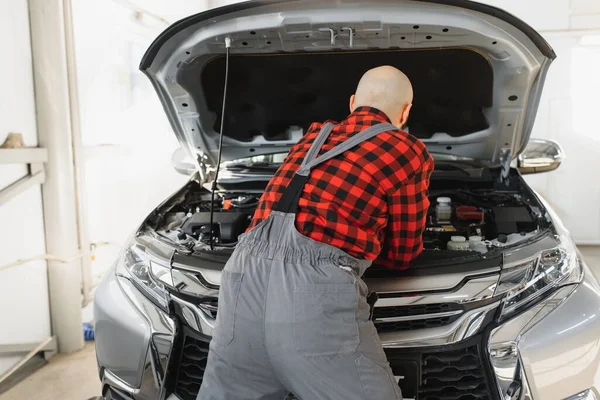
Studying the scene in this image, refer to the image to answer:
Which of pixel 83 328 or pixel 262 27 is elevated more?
pixel 262 27

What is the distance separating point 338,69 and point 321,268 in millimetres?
1152

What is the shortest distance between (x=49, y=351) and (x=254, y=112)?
74.0 inches

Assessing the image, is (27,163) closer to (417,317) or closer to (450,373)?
(417,317)

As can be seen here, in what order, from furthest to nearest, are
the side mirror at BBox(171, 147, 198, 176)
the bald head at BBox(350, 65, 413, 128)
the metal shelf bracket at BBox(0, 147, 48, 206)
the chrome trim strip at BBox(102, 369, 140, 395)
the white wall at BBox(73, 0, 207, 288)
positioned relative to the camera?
the white wall at BBox(73, 0, 207, 288)
the side mirror at BBox(171, 147, 198, 176)
the metal shelf bracket at BBox(0, 147, 48, 206)
the chrome trim strip at BBox(102, 369, 140, 395)
the bald head at BBox(350, 65, 413, 128)

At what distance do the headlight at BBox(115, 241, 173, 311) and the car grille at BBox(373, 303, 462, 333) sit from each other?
2.29 ft

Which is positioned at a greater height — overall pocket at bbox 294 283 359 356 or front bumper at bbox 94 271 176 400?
overall pocket at bbox 294 283 359 356

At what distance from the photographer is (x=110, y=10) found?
11.7 feet

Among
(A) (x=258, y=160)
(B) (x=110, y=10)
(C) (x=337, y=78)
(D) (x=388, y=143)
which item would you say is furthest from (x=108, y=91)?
(D) (x=388, y=143)

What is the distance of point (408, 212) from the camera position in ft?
4.76

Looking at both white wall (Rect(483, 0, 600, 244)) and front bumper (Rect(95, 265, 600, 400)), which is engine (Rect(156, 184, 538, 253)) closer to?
front bumper (Rect(95, 265, 600, 400))

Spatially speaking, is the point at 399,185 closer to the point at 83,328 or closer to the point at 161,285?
the point at 161,285

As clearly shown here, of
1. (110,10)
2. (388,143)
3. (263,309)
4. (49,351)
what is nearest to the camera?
(263,309)

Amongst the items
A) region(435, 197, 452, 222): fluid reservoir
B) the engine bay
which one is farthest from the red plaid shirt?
region(435, 197, 452, 222): fluid reservoir

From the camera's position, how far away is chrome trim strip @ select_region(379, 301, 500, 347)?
1523 millimetres
